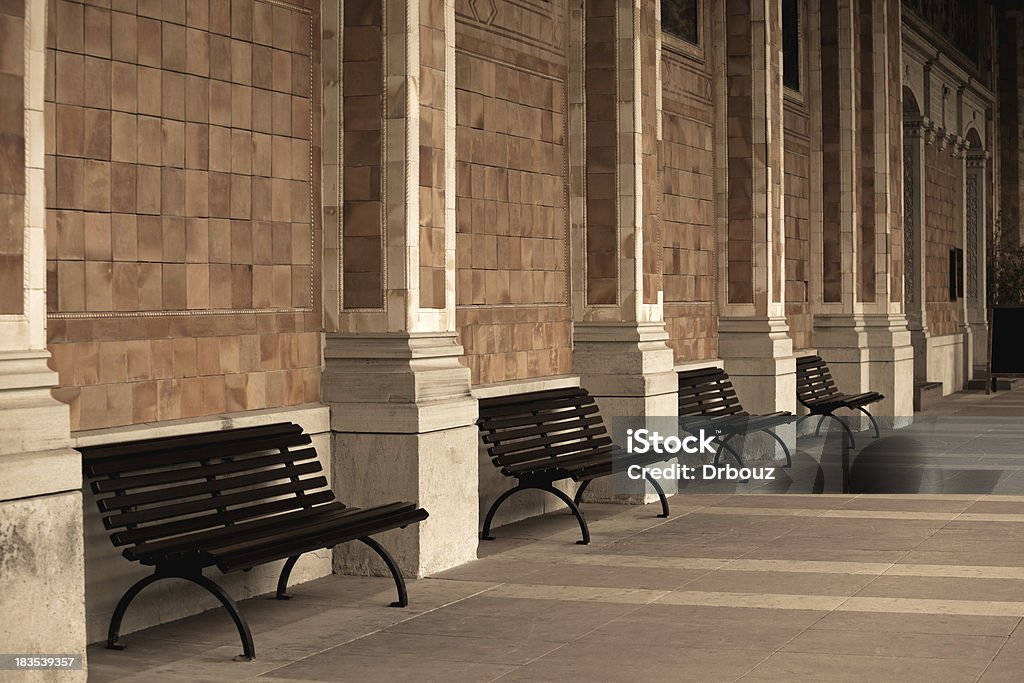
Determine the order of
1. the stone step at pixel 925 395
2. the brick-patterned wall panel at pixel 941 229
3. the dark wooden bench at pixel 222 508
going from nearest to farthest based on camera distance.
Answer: the dark wooden bench at pixel 222 508
the stone step at pixel 925 395
the brick-patterned wall panel at pixel 941 229

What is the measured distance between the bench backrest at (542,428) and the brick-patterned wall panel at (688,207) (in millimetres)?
3340

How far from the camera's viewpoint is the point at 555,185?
11906mm

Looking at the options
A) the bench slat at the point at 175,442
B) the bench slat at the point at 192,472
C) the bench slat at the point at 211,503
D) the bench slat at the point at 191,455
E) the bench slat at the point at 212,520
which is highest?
the bench slat at the point at 175,442

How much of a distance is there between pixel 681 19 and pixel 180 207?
8.16 metres

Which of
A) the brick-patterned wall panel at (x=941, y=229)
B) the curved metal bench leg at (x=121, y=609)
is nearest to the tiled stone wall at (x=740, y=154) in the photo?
the curved metal bench leg at (x=121, y=609)

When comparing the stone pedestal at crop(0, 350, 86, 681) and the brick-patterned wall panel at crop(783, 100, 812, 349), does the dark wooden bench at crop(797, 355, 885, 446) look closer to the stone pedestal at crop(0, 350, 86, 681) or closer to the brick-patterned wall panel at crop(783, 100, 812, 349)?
the brick-patterned wall panel at crop(783, 100, 812, 349)

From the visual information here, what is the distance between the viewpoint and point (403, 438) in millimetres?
8680

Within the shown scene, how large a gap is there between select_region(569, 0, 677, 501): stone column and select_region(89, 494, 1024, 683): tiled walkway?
6.06ft

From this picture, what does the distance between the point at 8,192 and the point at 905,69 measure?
19395 millimetres

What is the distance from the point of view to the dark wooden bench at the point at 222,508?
6.77 meters

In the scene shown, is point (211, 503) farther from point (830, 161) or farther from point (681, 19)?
Result: point (830, 161)

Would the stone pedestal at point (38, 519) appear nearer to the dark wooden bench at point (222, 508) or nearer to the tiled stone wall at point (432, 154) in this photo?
the dark wooden bench at point (222, 508)

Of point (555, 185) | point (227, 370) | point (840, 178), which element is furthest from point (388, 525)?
point (840, 178)

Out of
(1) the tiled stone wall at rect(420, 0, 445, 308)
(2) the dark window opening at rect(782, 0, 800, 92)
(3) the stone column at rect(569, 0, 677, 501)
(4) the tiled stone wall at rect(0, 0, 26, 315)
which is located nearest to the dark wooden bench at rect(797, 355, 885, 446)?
(2) the dark window opening at rect(782, 0, 800, 92)
